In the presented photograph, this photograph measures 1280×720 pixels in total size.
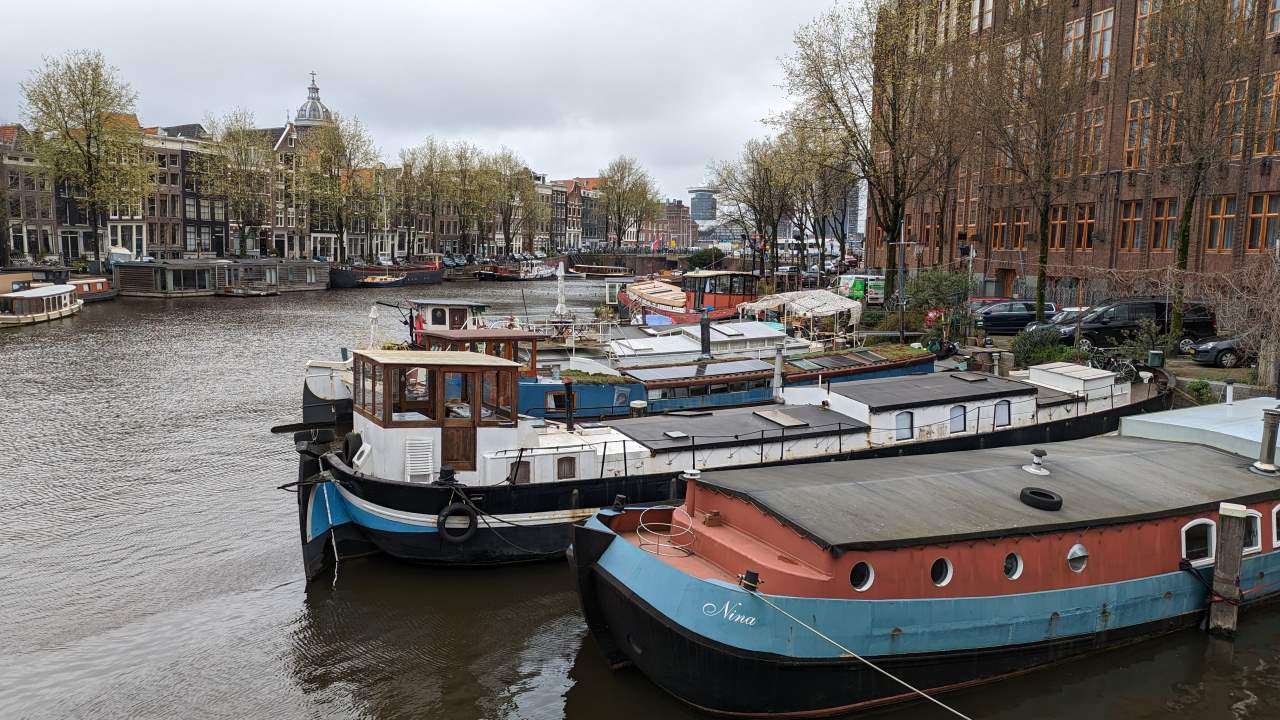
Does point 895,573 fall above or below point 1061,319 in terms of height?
below

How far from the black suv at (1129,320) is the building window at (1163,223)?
9.39 meters

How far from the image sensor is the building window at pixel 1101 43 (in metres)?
44.4

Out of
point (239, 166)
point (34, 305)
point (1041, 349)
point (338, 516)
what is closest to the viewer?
point (338, 516)

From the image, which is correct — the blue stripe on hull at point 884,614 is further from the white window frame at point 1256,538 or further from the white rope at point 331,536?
the white rope at point 331,536

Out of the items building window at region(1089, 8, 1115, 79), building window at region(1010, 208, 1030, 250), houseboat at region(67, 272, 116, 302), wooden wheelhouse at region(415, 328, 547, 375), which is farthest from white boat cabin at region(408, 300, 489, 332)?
houseboat at region(67, 272, 116, 302)

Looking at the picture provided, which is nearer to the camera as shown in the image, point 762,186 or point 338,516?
point 338,516

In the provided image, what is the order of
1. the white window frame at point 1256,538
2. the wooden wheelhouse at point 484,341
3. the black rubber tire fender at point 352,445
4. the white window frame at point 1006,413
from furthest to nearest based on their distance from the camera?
the wooden wheelhouse at point 484,341
the white window frame at point 1006,413
the black rubber tire fender at point 352,445
the white window frame at point 1256,538

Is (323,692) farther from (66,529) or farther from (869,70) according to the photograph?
(869,70)

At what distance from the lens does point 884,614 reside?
11992mm

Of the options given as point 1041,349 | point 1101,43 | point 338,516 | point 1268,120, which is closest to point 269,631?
point 338,516

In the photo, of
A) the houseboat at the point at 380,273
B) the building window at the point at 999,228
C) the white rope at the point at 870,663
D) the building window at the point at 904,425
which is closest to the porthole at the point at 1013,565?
the white rope at the point at 870,663

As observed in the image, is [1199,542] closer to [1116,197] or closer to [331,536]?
[331,536]

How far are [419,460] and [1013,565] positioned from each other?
10436 mm

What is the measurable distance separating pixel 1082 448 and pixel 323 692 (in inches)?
551
